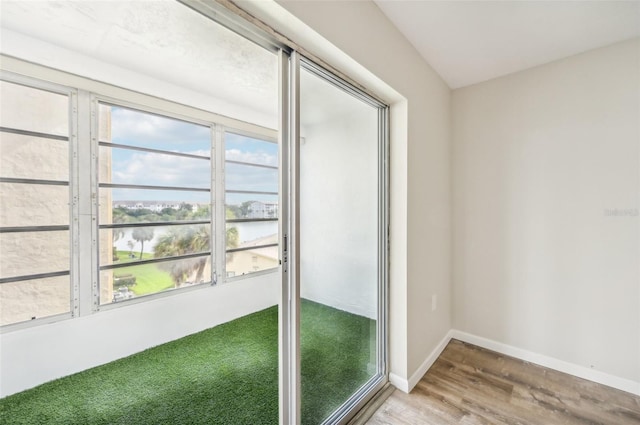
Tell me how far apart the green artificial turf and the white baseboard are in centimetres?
38

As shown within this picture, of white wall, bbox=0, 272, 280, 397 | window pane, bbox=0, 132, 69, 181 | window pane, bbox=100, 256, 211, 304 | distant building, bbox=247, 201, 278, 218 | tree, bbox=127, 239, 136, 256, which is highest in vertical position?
window pane, bbox=0, 132, 69, 181

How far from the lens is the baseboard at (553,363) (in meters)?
1.86

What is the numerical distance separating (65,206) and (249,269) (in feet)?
6.36

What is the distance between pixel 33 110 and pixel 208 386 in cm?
257

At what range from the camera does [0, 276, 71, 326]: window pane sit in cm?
187

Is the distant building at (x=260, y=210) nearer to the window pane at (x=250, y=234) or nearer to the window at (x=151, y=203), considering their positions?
the window pane at (x=250, y=234)

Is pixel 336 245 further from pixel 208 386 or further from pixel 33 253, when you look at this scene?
pixel 33 253

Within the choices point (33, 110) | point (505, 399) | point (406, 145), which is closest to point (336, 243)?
point (406, 145)

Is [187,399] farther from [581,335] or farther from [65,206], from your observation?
[581,335]

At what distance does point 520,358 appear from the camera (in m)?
2.27

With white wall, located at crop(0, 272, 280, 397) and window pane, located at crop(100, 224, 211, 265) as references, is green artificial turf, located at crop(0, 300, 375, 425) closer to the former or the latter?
white wall, located at crop(0, 272, 280, 397)

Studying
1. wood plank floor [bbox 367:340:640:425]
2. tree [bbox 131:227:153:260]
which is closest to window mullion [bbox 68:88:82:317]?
tree [bbox 131:227:153:260]

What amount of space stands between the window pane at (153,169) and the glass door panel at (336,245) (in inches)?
76.4

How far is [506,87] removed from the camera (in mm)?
2346
